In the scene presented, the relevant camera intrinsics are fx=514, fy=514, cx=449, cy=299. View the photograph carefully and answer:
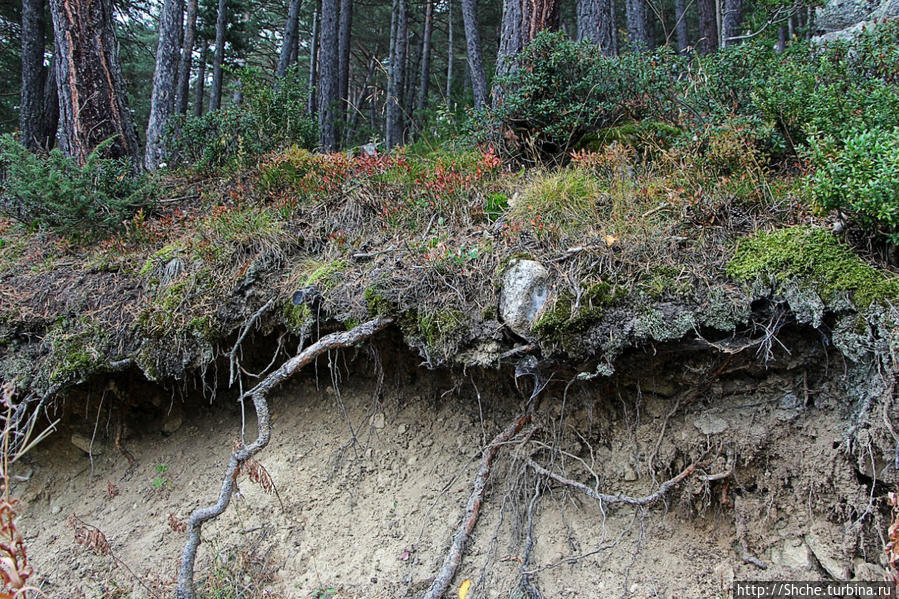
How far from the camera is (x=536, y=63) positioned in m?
5.21

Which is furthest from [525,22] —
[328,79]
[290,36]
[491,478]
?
[290,36]

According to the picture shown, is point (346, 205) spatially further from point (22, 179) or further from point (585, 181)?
point (22, 179)

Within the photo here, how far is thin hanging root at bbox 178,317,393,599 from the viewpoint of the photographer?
10.9 feet

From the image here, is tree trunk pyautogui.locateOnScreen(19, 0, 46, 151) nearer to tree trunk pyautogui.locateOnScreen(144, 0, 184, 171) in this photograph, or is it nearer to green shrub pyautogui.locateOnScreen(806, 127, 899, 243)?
tree trunk pyautogui.locateOnScreen(144, 0, 184, 171)

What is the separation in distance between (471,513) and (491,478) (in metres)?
0.31

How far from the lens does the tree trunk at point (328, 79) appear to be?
9.26m

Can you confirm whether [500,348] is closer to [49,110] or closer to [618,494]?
[618,494]

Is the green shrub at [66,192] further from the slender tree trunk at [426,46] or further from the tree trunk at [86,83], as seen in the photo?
the slender tree trunk at [426,46]

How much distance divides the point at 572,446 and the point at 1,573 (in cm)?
306

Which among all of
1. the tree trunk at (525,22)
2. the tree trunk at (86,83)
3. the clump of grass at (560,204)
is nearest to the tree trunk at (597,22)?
the tree trunk at (525,22)

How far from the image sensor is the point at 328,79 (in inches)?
376

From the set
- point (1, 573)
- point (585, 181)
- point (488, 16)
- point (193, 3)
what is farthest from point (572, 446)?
point (488, 16)

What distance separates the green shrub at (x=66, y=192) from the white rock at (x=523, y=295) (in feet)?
14.0

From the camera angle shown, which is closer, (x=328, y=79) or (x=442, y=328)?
(x=442, y=328)
